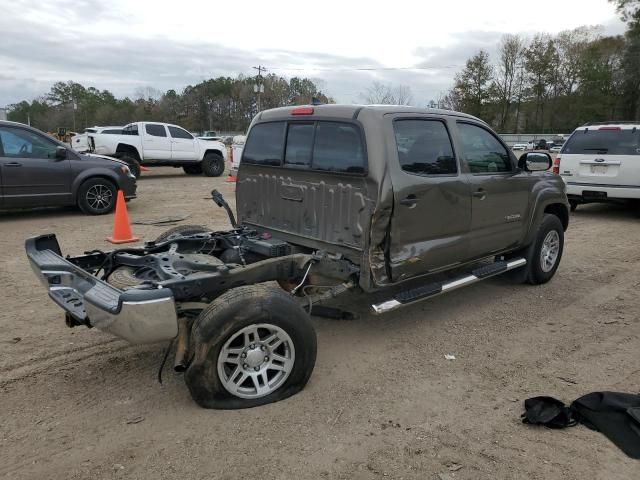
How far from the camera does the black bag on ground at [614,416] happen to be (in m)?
3.01

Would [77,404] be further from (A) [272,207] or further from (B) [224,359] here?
(A) [272,207]

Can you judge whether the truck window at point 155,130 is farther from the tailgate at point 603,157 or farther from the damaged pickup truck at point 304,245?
the damaged pickup truck at point 304,245

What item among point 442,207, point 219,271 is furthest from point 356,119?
point 219,271

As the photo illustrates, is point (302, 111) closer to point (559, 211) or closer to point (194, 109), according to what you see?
point (559, 211)

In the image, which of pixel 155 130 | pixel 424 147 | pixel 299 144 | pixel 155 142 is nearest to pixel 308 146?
pixel 299 144

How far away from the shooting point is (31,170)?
356 inches

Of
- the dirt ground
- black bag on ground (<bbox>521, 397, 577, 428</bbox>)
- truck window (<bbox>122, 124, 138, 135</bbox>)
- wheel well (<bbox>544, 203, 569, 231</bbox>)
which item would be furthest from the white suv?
truck window (<bbox>122, 124, 138, 135</bbox>)

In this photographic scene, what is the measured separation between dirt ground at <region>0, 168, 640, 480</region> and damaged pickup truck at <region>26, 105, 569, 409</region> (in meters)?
0.35

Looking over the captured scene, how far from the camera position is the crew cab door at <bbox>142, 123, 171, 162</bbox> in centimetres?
1689

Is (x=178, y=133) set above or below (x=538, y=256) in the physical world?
above

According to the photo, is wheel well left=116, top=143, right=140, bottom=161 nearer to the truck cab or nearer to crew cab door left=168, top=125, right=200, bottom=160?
crew cab door left=168, top=125, right=200, bottom=160

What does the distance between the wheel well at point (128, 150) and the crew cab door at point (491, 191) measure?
46.2ft

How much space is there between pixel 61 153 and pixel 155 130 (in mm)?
7991

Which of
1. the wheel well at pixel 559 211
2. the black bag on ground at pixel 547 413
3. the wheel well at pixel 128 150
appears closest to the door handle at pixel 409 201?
the black bag on ground at pixel 547 413
